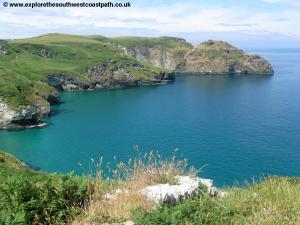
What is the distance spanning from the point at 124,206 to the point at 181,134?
348ft

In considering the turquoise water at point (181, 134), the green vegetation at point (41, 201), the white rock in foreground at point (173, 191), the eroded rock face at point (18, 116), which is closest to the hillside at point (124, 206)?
the green vegetation at point (41, 201)

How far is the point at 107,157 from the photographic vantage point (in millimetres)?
93812

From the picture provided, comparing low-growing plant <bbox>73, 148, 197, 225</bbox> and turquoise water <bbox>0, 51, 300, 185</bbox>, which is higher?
low-growing plant <bbox>73, 148, 197, 225</bbox>

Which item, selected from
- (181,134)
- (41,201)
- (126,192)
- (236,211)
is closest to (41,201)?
(41,201)

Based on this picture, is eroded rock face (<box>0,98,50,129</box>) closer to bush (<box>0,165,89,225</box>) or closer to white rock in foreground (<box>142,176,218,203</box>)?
white rock in foreground (<box>142,176,218,203</box>)

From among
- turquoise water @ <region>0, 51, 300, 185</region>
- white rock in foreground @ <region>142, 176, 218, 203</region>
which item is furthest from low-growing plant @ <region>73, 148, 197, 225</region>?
turquoise water @ <region>0, 51, 300, 185</region>

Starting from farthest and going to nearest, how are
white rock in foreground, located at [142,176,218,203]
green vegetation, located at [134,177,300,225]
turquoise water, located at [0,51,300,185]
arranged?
turquoise water, located at [0,51,300,185] < white rock in foreground, located at [142,176,218,203] < green vegetation, located at [134,177,300,225]

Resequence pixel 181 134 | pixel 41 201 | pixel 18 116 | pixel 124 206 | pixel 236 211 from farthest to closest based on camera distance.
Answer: pixel 18 116 < pixel 181 134 < pixel 124 206 < pixel 236 211 < pixel 41 201

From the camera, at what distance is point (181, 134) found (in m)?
115

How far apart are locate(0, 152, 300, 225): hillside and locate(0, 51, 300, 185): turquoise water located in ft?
216

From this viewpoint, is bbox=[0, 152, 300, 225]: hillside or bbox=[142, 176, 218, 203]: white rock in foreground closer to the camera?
bbox=[0, 152, 300, 225]: hillside

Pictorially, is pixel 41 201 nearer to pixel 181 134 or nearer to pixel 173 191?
pixel 173 191

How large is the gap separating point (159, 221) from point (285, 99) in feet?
579

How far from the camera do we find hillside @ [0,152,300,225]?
8.68 metres
